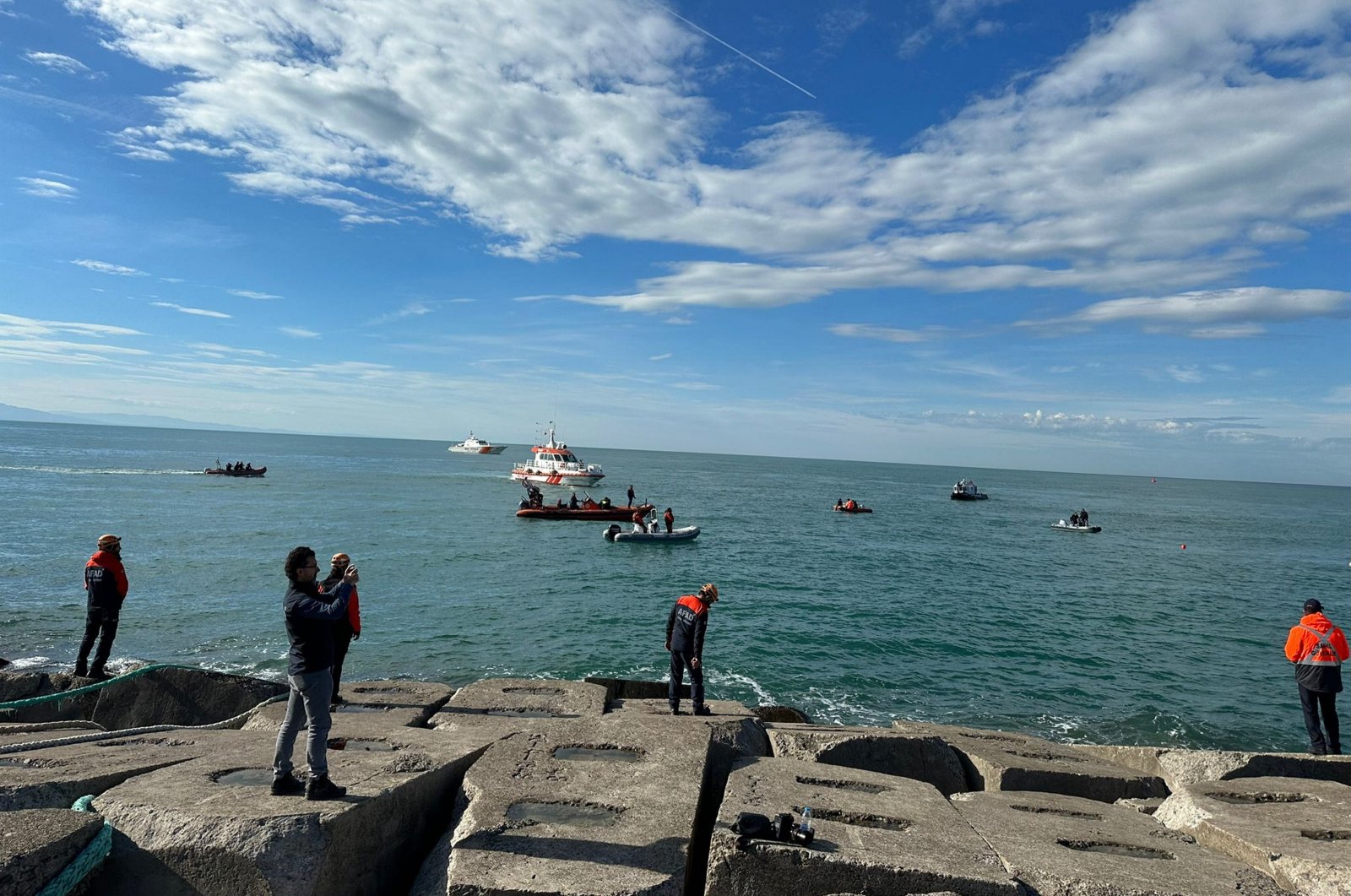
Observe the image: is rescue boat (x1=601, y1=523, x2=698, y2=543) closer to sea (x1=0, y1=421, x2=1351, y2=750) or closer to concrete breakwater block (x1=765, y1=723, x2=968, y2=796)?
sea (x1=0, y1=421, x2=1351, y2=750)

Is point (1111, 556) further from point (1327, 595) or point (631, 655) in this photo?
point (631, 655)

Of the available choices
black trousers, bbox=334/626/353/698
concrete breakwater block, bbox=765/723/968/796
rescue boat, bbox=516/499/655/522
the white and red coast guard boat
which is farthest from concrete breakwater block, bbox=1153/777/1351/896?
the white and red coast guard boat

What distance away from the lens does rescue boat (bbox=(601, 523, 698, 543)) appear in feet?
125

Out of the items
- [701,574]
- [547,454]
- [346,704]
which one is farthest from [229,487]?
[346,704]

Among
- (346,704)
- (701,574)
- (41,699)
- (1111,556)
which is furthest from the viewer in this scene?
(1111,556)

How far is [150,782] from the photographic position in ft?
15.6

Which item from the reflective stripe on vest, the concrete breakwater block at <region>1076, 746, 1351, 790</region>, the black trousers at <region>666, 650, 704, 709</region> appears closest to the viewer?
the concrete breakwater block at <region>1076, 746, 1351, 790</region>

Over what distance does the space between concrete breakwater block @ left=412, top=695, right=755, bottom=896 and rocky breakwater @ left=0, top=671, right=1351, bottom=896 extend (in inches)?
0.7

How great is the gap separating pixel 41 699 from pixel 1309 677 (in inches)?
612

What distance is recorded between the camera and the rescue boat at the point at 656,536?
1506 inches

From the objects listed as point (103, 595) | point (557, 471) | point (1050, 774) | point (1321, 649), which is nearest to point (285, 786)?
point (1050, 774)

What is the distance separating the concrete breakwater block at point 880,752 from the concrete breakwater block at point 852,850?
1361 mm

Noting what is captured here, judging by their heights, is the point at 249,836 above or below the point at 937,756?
above

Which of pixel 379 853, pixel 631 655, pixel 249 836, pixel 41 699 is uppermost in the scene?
pixel 249 836
